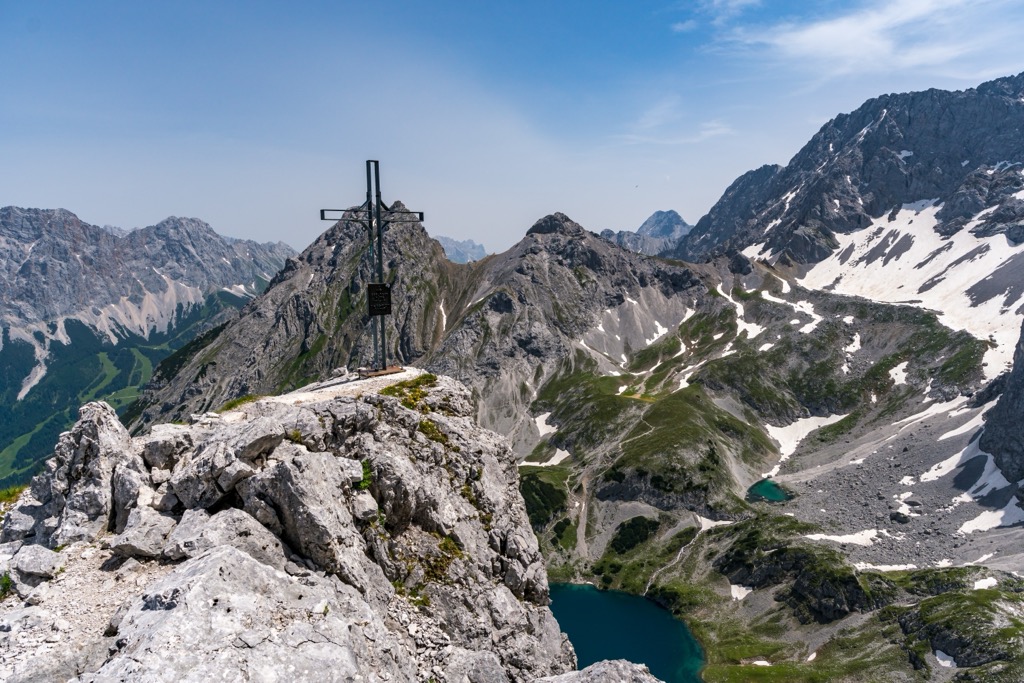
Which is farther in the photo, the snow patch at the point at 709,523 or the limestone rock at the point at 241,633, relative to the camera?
the snow patch at the point at 709,523

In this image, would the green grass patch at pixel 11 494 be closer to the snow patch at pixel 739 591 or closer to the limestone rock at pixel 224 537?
the limestone rock at pixel 224 537

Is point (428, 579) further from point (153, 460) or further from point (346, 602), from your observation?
point (153, 460)

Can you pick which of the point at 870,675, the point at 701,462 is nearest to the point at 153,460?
the point at 870,675

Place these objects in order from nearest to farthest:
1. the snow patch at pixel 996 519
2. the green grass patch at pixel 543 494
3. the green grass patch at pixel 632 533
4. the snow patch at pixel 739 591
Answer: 1. the snow patch at pixel 739 591
2. the snow patch at pixel 996 519
3. the green grass patch at pixel 632 533
4. the green grass patch at pixel 543 494

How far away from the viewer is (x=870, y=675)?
316 ft

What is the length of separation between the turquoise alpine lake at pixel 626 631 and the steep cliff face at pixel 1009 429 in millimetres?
91531

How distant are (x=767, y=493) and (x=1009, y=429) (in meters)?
60.1

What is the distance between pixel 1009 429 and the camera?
148 meters

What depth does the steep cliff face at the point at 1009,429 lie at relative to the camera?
5635 inches

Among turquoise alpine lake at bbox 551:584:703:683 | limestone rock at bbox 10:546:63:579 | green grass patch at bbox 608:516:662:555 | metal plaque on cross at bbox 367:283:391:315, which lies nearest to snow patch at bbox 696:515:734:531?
green grass patch at bbox 608:516:662:555

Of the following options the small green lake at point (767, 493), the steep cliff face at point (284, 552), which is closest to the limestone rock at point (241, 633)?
the steep cliff face at point (284, 552)

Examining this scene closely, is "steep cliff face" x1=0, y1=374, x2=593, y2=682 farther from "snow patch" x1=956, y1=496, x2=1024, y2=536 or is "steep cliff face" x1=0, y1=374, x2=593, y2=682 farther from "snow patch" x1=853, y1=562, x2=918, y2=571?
"snow patch" x1=956, y1=496, x2=1024, y2=536

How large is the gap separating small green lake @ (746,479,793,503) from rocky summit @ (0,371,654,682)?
499 feet

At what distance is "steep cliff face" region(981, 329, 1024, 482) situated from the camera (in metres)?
143
